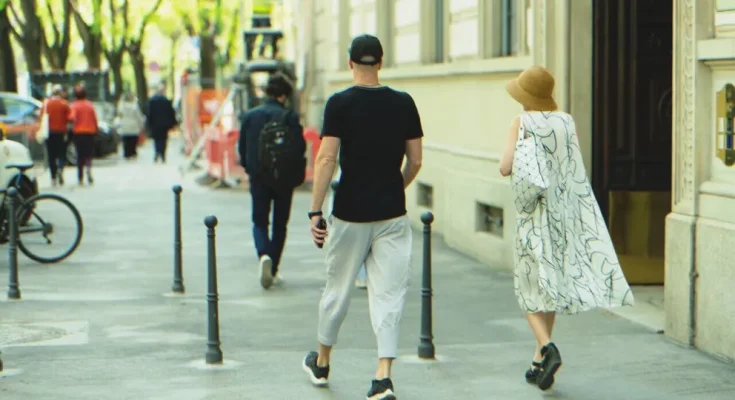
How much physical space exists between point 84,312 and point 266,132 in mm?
2082

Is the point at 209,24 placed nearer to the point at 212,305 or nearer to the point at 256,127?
the point at 256,127

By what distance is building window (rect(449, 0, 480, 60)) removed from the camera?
590 inches

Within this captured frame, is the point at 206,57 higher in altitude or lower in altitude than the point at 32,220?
higher

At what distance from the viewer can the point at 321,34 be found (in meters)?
25.3

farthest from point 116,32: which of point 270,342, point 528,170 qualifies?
point 528,170

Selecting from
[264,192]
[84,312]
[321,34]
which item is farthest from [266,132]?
[321,34]

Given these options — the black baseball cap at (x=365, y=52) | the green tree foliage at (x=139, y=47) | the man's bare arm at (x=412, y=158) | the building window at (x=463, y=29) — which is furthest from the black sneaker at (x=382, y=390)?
the green tree foliage at (x=139, y=47)

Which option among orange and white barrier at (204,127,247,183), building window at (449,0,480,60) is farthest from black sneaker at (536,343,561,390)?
orange and white barrier at (204,127,247,183)

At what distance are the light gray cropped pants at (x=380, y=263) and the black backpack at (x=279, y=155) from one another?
4.17m

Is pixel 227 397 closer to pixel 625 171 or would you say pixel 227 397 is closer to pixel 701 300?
pixel 701 300

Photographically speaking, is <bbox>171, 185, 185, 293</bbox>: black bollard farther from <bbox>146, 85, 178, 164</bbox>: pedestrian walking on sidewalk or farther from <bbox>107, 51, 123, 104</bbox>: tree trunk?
<bbox>107, 51, 123, 104</bbox>: tree trunk

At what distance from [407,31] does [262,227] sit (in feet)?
23.3

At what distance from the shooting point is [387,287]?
727cm

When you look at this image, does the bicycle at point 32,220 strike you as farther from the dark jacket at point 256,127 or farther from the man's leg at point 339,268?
the man's leg at point 339,268
